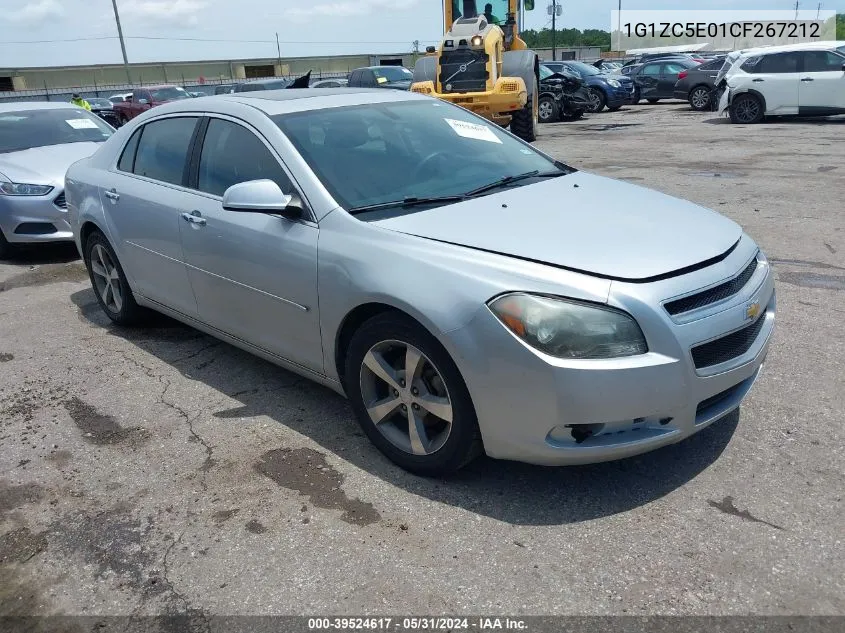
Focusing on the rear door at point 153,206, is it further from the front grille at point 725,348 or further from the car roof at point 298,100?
the front grille at point 725,348

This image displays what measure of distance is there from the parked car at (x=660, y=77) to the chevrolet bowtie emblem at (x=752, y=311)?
2340cm

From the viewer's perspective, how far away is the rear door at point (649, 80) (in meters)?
25.0

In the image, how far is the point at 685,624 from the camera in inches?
92.7

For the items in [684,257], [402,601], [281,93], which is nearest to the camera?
[402,601]

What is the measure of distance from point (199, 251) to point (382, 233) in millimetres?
1401

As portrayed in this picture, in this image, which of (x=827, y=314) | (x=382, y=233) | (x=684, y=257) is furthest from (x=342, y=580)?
(x=827, y=314)

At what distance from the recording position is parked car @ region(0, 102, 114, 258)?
7566 mm

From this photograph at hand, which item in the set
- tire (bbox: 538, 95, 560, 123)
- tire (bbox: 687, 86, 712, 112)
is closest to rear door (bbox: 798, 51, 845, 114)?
tire (bbox: 687, 86, 712, 112)

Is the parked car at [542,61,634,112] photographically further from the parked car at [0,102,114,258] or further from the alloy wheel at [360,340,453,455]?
the alloy wheel at [360,340,453,455]

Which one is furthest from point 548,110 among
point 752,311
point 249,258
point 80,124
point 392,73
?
point 752,311

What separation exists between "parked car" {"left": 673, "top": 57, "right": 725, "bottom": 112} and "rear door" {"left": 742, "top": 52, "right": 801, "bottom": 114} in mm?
5135

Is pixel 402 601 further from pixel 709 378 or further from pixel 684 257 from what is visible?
pixel 684 257

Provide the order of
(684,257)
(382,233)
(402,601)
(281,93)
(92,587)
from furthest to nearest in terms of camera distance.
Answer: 1. (281,93)
2. (382,233)
3. (684,257)
4. (92,587)
5. (402,601)

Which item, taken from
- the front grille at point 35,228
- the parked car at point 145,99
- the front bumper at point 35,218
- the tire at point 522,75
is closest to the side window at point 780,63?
the tire at point 522,75
